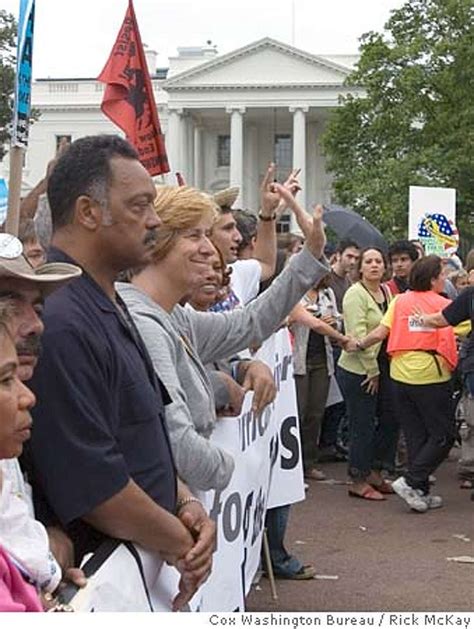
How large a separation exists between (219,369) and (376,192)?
3668 centimetres

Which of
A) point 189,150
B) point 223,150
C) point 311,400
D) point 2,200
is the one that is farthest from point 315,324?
point 223,150

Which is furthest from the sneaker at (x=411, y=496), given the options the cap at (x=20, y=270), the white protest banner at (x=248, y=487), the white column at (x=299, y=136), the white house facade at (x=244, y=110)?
the white column at (x=299, y=136)

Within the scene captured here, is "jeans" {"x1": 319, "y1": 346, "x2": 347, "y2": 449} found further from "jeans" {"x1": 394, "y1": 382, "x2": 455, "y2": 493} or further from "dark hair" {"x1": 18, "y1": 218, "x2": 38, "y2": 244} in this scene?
"dark hair" {"x1": 18, "y1": 218, "x2": 38, "y2": 244}

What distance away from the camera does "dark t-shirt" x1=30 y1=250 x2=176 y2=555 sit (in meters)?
2.50

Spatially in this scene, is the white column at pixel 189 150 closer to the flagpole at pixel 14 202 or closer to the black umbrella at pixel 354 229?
the black umbrella at pixel 354 229

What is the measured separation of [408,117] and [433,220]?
2913 cm

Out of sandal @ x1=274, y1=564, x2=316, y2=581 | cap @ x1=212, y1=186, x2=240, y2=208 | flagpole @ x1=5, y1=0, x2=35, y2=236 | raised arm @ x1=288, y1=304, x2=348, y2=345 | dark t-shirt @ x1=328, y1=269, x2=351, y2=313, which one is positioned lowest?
sandal @ x1=274, y1=564, x2=316, y2=581

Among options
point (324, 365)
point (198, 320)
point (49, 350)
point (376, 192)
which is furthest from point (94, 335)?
point (376, 192)

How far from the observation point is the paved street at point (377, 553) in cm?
544

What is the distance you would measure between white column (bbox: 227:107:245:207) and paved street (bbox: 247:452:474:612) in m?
67.9

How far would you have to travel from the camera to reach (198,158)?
80.9 metres

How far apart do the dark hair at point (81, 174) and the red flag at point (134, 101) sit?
3.58 meters

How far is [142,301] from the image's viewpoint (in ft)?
10.8

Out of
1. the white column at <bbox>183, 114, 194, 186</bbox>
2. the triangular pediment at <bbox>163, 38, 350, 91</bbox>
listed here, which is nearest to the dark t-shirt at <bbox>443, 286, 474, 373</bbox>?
the white column at <bbox>183, 114, 194, 186</bbox>
